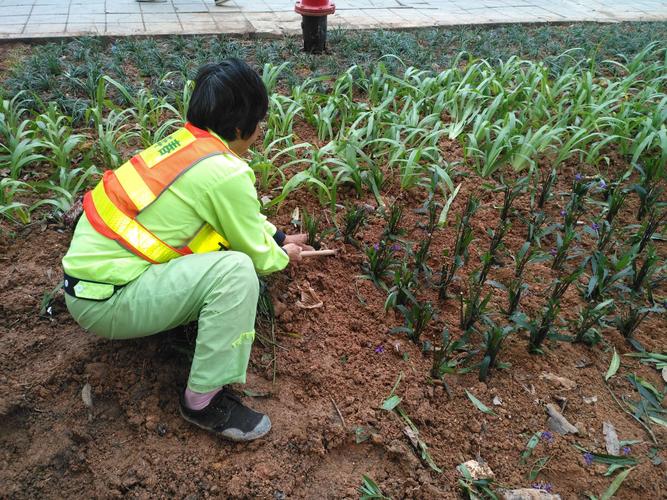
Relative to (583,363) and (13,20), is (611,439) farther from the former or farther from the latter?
(13,20)

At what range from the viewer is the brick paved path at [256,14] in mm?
5246

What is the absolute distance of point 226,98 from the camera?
5.79 ft

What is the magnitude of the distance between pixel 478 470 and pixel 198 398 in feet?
3.09

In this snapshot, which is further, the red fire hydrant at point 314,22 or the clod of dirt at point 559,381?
the red fire hydrant at point 314,22

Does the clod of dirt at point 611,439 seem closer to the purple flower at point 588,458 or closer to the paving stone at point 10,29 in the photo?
the purple flower at point 588,458

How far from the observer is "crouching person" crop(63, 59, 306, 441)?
1.70 m

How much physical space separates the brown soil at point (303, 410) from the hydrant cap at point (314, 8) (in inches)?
114

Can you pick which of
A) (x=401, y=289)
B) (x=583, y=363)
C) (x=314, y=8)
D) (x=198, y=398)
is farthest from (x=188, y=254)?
(x=314, y=8)

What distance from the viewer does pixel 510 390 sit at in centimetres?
207

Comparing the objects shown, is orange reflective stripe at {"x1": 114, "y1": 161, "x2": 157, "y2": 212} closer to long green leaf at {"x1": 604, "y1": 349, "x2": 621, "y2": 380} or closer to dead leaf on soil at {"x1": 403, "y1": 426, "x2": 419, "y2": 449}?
dead leaf on soil at {"x1": 403, "y1": 426, "x2": 419, "y2": 449}

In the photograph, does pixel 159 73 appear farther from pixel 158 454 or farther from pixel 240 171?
pixel 158 454

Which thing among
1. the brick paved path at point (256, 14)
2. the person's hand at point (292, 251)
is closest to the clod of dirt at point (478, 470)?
the person's hand at point (292, 251)

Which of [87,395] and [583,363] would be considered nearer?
[87,395]

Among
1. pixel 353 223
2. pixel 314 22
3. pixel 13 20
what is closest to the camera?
pixel 353 223
